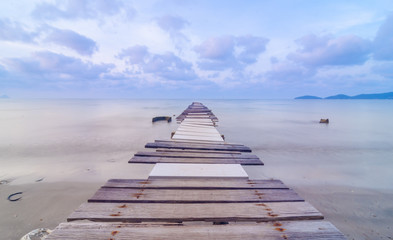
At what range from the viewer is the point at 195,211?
2545mm

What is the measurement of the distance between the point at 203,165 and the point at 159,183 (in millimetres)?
1369

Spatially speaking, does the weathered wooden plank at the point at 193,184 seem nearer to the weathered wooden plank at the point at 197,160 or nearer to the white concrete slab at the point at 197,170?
the white concrete slab at the point at 197,170

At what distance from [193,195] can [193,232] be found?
2.67ft

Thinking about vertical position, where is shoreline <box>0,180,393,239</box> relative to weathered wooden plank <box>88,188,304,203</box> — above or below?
below

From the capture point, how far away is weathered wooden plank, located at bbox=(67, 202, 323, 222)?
2406mm

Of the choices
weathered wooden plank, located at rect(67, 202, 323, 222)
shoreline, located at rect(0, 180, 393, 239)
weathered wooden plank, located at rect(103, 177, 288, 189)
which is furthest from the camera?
shoreline, located at rect(0, 180, 393, 239)

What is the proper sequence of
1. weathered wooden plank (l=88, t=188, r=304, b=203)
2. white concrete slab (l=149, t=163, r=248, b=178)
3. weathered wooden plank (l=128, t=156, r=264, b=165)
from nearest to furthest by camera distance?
weathered wooden plank (l=88, t=188, r=304, b=203) → white concrete slab (l=149, t=163, r=248, b=178) → weathered wooden plank (l=128, t=156, r=264, b=165)

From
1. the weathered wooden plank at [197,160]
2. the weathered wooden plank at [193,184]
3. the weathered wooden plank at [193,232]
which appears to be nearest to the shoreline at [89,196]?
the weathered wooden plank at [197,160]

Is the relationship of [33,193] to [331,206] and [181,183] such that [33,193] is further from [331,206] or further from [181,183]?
[331,206]

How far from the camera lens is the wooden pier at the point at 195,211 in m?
2.15

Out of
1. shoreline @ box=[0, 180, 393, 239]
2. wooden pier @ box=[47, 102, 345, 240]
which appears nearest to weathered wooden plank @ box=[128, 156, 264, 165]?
wooden pier @ box=[47, 102, 345, 240]

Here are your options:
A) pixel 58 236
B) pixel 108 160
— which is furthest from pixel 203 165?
pixel 108 160

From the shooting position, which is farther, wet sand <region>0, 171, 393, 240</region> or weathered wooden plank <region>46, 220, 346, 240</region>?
wet sand <region>0, 171, 393, 240</region>

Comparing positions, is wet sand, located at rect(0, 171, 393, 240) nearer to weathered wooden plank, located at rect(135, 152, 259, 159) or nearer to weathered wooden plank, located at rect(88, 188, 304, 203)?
weathered wooden plank, located at rect(135, 152, 259, 159)
